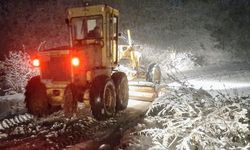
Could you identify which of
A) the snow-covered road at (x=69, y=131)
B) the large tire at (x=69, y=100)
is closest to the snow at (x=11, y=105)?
the snow-covered road at (x=69, y=131)

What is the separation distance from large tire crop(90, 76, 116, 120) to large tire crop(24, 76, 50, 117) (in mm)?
1464

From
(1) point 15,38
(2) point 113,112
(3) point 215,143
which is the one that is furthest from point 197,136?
(1) point 15,38

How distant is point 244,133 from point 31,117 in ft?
18.6

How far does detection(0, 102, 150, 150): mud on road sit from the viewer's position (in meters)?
6.94

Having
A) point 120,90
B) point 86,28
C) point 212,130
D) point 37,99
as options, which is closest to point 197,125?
point 212,130

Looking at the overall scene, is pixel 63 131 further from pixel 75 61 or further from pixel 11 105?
pixel 11 105

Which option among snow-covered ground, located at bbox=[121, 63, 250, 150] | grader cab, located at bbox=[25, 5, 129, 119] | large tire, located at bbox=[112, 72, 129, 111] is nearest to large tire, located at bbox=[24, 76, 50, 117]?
grader cab, located at bbox=[25, 5, 129, 119]

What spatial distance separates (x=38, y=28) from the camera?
2595 cm

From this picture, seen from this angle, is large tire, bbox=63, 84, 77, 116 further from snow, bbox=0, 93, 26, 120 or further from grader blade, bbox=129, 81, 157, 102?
grader blade, bbox=129, 81, 157, 102

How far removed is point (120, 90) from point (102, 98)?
1.53m

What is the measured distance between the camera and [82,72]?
8.92 metres

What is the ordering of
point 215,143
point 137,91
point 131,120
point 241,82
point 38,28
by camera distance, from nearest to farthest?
point 215,143, point 131,120, point 137,91, point 241,82, point 38,28

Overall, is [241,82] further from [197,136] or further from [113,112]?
[197,136]

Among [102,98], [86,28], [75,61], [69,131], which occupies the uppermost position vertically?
[86,28]
